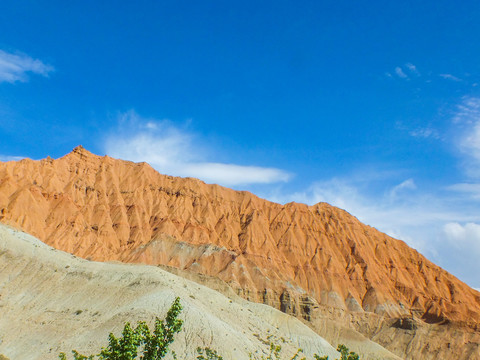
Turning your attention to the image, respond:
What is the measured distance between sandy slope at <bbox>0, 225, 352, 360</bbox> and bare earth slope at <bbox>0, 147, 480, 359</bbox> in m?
43.3

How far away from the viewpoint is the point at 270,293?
118312mm

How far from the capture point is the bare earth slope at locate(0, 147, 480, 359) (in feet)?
388

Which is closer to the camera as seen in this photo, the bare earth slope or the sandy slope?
the sandy slope

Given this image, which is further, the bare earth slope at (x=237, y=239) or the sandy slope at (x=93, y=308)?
the bare earth slope at (x=237, y=239)

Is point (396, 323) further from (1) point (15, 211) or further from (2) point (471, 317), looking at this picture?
(1) point (15, 211)

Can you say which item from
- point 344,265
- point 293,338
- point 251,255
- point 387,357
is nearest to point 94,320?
point 293,338

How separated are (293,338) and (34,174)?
91.9 m

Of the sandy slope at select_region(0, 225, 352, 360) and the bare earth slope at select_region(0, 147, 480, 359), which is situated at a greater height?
the bare earth slope at select_region(0, 147, 480, 359)

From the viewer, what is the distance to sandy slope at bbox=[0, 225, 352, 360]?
51031 millimetres

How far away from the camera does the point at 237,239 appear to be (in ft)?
475

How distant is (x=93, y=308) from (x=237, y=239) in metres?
89.0

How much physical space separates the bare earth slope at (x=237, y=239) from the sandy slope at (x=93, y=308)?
4329 cm

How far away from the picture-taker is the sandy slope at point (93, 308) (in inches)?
Result: 2009

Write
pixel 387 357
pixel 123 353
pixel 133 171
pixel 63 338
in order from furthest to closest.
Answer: pixel 133 171 < pixel 387 357 < pixel 63 338 < pixel 123 353
